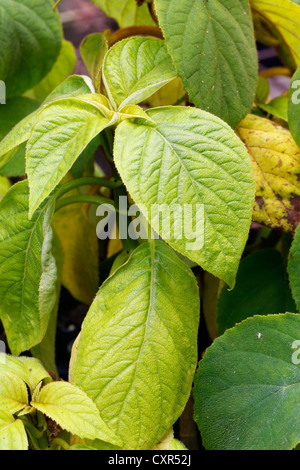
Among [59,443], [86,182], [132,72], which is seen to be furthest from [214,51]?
[59,443]

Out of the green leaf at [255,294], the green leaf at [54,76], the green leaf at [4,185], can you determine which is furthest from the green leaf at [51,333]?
the green leaf at [54,76]

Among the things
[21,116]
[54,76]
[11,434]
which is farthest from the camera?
[54,76]

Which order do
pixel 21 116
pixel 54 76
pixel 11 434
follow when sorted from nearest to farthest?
pixel 11 434
pixel 21 116
pixel 54 76

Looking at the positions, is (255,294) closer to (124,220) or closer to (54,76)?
(124,220)

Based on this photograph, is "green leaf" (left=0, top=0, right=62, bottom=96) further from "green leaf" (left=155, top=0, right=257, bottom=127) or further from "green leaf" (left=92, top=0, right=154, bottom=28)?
"green leaf" (left=155, top=0, right=257, bottom=127)

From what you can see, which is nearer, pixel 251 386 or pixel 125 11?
pixel 251 386

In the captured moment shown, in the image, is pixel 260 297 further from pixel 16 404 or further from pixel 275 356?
pixel 16 404

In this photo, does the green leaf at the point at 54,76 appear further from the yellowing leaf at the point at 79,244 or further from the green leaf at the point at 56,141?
the green leaf at the point at 56,141
